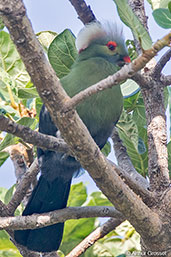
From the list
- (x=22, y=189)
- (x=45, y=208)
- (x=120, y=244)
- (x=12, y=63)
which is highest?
(x=12, y=63)

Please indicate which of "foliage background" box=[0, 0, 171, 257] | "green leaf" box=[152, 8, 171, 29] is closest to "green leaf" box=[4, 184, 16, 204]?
"foliage background" box=[0, 0, 171, 257]

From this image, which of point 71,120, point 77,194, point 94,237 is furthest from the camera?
Result: point 77,194

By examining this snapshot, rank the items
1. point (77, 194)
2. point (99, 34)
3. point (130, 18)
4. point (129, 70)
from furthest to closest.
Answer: point (77, 194), point (99, 34), point (130, 18), point (129, 70)

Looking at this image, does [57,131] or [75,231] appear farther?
[75,231]

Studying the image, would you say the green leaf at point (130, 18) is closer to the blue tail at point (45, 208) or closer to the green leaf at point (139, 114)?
the green leaf at point (139, 114)

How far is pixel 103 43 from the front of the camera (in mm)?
2771

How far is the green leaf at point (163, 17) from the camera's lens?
61.7 inches

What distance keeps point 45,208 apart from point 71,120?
3.78 ft

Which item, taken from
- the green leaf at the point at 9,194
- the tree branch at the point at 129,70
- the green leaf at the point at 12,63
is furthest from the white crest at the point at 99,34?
the tree branch at the point at 129,70

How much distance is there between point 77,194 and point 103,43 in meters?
1.03

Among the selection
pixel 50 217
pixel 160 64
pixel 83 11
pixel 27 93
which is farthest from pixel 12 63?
pixel 50 217

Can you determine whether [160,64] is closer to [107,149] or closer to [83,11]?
[83,11]

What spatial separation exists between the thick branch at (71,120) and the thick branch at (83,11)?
1188 mm

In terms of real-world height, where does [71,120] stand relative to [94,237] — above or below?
above
